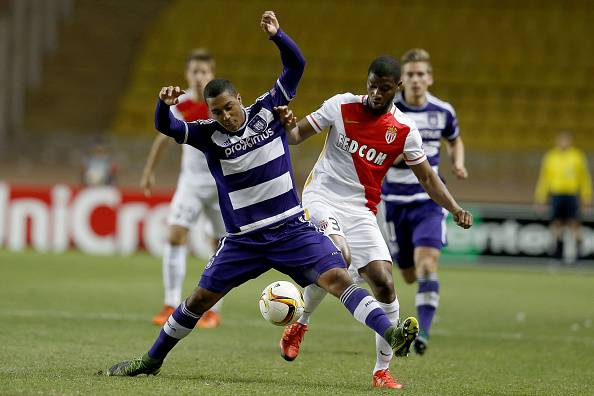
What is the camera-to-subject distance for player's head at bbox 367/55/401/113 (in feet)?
21.7

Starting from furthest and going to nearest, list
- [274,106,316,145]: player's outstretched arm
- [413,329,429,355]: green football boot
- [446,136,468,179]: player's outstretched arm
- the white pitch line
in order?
the white pitch line
[446,136,468,179]: player's outstretched arm
[413,329,429,355]: green football boot
[274,106,316,145]: player's outstretched arm

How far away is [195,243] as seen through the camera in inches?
711

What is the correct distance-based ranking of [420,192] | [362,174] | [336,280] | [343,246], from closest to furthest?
[336,280]
[343,246]
[362,174]
[420,192]

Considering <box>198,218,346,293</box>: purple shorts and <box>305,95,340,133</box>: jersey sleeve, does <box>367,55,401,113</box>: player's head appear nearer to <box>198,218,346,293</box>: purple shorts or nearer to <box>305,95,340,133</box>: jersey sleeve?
<box>305,95,340,133</box>: jersey sleeve

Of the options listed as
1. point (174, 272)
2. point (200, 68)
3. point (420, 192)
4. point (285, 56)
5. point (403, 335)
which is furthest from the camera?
point (174, 272)

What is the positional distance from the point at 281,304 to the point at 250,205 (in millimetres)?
626

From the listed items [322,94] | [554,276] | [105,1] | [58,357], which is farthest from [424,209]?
[105,1]

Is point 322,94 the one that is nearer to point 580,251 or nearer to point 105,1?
point 105,1

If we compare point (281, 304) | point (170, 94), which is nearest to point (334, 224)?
point (281, 304)

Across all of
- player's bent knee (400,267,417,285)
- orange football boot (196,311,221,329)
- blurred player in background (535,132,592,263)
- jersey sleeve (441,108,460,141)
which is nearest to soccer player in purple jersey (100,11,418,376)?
jersey sleeve (441,108,460,141)

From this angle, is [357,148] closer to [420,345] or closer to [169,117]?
[169,117]

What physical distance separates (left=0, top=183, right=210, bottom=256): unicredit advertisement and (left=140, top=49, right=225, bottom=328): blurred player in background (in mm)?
7572

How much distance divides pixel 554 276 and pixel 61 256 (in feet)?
25.6

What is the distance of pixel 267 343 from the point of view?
347 inches
